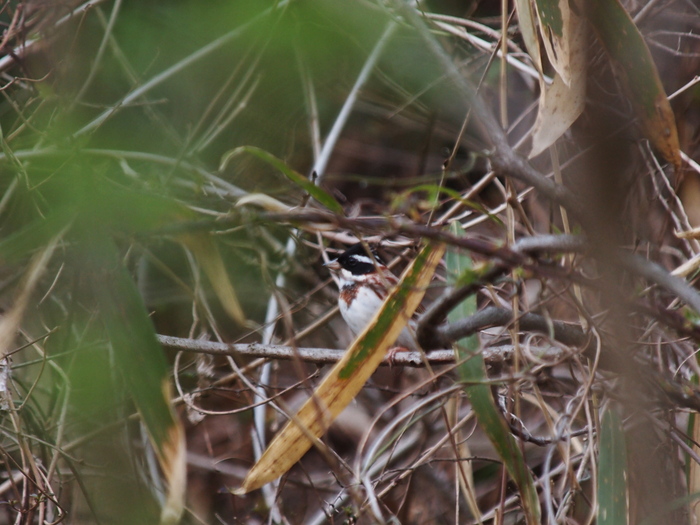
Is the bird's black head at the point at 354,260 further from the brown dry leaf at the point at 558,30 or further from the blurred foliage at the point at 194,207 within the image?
the brown dry leaf at the point at 558,30

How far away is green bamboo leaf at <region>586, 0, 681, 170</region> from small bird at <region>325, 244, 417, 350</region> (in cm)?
230

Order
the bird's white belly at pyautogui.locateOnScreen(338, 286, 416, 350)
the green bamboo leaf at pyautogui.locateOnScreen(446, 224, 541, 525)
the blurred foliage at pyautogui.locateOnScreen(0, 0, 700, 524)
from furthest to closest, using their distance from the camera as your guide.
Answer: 1. the bird's white belly at pyautogui.locateOnScreen(338, 286, 416, 350)
2. the green bamboo leaf at pyautogui.locateOnScreen(446, 224, 541, 525)
3. the blurred foliage at pyautogui.locateOnScreen(0, 0, 700, 524)

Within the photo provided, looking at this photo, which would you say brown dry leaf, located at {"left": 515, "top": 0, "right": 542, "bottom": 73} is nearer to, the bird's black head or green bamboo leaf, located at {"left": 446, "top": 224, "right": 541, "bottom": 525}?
green bamboo leaf, located at {"left": 446, "top": 224, "right": 541, "bottom": 525}

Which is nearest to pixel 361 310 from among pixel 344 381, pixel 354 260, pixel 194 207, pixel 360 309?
pixel 360 309

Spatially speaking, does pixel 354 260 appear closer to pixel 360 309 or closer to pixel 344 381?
pixel 360 309

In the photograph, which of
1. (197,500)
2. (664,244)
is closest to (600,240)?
(664,244)

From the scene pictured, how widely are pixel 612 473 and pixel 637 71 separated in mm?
1114

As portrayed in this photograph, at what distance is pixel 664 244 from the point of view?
346cm

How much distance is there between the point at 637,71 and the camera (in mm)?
1773

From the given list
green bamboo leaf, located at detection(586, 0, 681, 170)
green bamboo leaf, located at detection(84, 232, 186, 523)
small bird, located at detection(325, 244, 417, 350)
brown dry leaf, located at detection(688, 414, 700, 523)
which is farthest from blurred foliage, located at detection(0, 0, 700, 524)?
brown dry leaf, located at detection(688, 414, 700, 523)

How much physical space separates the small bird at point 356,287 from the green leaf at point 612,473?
1.97 metres

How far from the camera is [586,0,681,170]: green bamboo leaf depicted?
1.76m

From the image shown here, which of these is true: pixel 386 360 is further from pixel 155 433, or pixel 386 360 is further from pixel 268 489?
pixel 155 433

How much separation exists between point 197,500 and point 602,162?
4.41 meters
